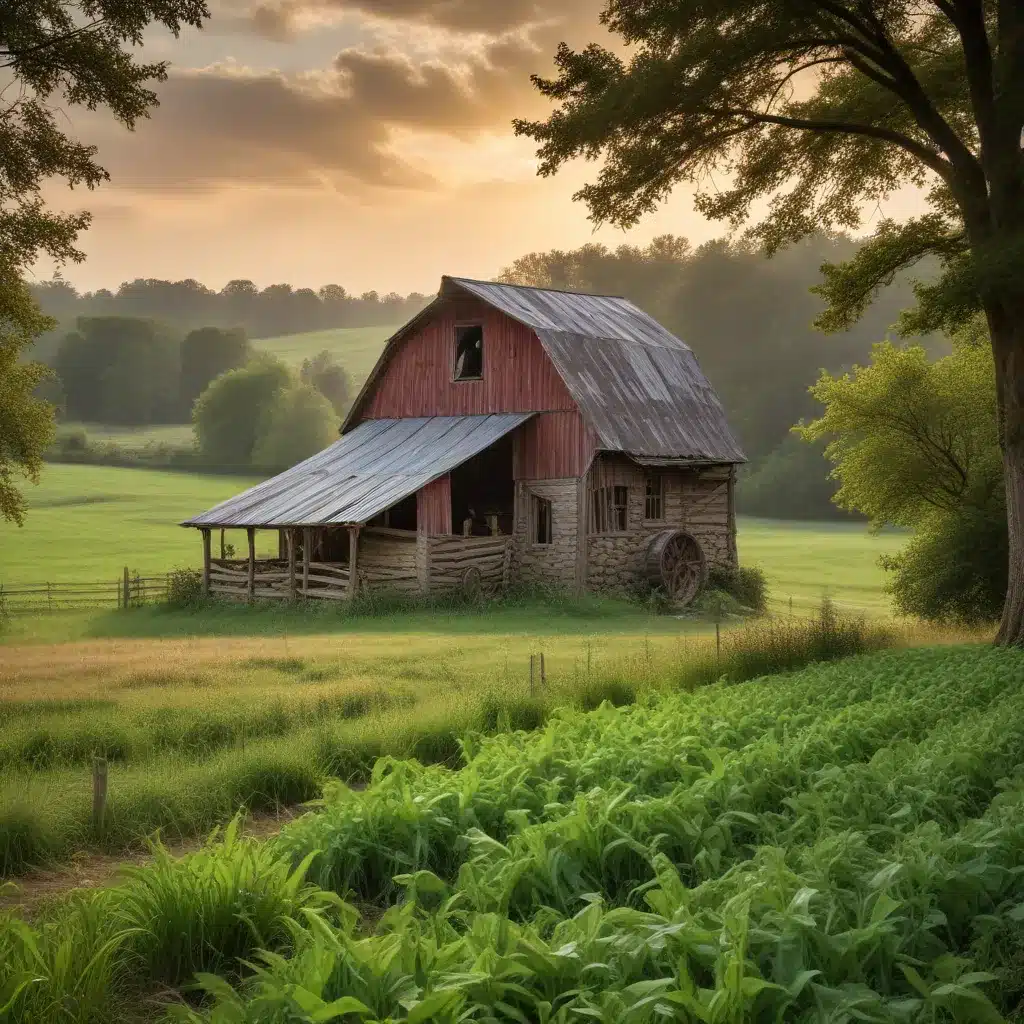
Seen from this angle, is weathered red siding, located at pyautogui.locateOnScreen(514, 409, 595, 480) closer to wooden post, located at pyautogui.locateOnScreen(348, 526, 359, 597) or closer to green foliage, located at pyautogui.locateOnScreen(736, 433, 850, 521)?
wooden post, located at pyautogui.locateOnScreen(348, 526, 359, 597)

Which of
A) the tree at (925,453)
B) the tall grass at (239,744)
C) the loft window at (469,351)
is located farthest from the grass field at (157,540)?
the tall grass at (239,744)

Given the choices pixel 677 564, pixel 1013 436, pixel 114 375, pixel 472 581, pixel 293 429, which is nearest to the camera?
pixel 1013 436

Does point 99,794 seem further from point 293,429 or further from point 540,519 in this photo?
point 293,429

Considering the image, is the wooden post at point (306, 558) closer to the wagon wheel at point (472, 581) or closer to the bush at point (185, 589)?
the bush at point (185, 589)

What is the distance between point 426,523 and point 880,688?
19.1 m

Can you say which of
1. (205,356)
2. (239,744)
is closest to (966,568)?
(239,744)

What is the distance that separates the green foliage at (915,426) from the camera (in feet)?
88.6

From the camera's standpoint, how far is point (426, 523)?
103 feet

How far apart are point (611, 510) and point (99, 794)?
988 inches

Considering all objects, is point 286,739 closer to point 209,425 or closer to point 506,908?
point 506,908

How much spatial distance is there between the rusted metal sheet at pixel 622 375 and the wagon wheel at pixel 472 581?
4.90 meters

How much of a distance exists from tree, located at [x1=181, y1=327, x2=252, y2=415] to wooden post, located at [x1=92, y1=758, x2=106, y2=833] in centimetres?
10489

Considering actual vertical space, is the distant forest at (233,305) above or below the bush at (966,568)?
above

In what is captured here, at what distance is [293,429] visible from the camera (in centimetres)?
8538
